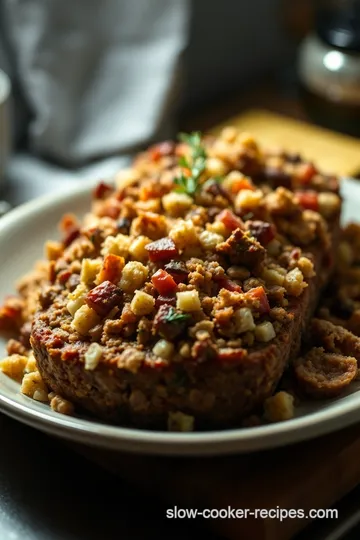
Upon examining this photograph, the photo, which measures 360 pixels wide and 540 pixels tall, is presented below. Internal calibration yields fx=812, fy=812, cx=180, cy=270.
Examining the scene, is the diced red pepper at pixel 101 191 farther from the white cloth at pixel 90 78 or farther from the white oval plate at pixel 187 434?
the white cloth at pixel 90 78

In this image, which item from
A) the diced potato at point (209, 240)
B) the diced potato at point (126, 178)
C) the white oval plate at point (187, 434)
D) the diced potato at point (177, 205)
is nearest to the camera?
the white oval plate at point (187, 434)

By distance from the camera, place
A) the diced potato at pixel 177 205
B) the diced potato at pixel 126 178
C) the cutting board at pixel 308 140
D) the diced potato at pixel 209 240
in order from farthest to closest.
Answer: the cutting board at pixel 308 140 < the diced potato at pixel 126 178 < the diced potato at pixel 177 205 < the diced potato at pixel 209 240

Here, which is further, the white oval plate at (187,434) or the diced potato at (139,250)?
the diced potato at (139,250)

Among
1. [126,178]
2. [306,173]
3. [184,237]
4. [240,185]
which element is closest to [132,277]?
[184,237]

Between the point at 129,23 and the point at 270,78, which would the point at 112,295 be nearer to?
the point at 129,23

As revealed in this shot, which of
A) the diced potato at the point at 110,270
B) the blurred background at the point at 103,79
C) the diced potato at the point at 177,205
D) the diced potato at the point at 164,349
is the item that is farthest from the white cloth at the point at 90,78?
the diced potato at the point at 164,349

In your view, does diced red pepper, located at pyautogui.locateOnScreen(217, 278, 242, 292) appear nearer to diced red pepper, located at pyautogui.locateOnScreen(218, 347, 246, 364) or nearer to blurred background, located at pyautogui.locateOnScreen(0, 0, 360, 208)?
diced red pepper, located at pyautogui.locateOnScreen(218, 347, 246, 364)

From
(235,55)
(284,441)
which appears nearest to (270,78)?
(235,55)

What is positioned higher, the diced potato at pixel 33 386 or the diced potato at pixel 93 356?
the diced potato at pixel 93 356

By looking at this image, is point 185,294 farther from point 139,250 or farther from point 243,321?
point 139,250
